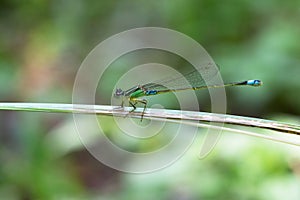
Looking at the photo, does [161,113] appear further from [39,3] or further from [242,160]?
[39,3]

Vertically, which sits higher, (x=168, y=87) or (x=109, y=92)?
(x=109, y=92)

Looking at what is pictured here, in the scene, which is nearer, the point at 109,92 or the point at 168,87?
the point at 168,87

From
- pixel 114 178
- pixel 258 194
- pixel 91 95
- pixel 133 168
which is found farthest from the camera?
pixel 91 95

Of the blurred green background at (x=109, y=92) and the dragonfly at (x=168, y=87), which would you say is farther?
the blurred green background at (x=109, y=92)

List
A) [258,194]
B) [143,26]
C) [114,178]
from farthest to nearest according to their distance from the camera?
[143,26]
[114,178]
[258,194]

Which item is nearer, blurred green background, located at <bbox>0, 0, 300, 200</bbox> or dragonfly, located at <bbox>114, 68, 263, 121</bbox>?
dragonfly, located at <bbox>114, 68, 263, 121</bbox>

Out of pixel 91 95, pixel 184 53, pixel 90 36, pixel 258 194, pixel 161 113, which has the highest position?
pixel 90 36

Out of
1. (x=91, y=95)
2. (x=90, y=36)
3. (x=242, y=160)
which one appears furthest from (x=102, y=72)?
(x=242, y=160)

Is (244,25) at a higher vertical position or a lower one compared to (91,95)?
higher
